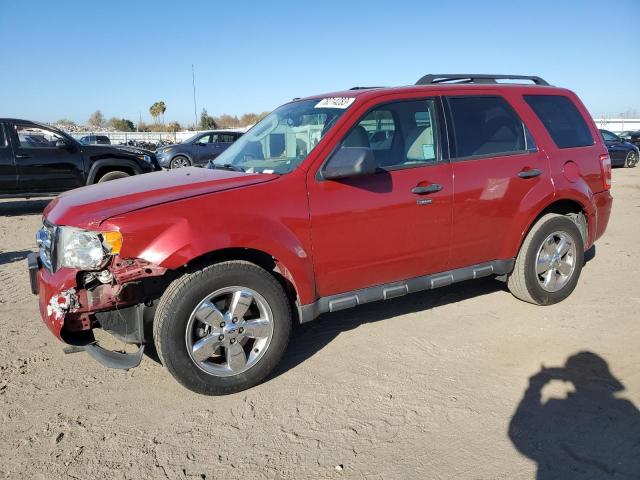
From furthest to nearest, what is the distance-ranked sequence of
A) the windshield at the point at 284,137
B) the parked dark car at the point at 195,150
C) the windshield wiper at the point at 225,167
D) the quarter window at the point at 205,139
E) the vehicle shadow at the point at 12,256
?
the quarter window at the point at 205,139 → the parked dark car at the point at 195,150 → the vehicle shadow at the point at 12,256 → the windshield wiper at the point at 225,167 → the windshield at the point at 284,137

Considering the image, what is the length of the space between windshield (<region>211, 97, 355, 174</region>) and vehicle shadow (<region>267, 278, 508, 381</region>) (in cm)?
140

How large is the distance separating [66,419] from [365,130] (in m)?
2.78

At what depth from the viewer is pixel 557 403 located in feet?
10.4

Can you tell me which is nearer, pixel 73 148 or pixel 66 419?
pixel 66 419

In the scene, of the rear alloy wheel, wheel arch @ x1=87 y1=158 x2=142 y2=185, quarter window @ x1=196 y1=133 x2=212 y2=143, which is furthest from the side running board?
quarter window @ x1=196 y1=133 x2=212 y2=143

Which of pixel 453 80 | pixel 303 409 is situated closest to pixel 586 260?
pixel 453 80

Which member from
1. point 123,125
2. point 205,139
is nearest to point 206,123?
point 123,125

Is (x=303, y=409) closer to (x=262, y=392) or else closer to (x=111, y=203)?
(x=262, y=392)

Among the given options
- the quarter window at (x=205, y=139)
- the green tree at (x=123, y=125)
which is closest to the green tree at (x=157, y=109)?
the green tree at (x=123, y=125)

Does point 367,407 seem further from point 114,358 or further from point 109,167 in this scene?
point 109,167

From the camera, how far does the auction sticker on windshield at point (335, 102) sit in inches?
154

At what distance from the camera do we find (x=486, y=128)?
172 inches

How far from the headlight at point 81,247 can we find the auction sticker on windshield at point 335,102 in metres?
1.90

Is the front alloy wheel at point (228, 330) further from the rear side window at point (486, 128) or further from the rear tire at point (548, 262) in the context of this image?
the rear tire at point (548, 262)
